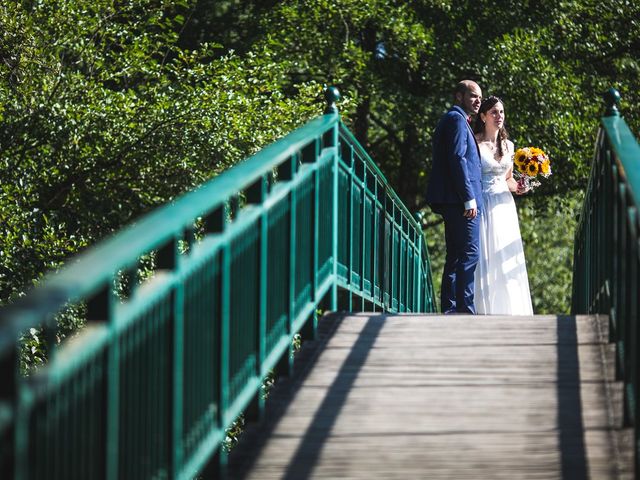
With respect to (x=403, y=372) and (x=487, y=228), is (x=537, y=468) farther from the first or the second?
(x=487, y=228)

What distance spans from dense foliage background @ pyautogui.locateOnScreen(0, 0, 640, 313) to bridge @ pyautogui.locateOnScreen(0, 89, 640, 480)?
761 cm

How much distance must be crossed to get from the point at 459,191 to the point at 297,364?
344 centimetres

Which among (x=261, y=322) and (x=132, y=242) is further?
(x=261, y=322)

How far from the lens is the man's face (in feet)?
31.4

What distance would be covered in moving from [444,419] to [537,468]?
0.71 meters

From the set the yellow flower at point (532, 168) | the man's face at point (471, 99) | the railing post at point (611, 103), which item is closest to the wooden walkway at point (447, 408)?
the railing post at point (611, 103)

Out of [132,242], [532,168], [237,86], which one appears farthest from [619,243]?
[237,86]

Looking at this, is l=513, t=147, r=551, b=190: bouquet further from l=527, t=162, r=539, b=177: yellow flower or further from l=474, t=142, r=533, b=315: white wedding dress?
l=474, t=142, r=533, b=315: white wedding dress

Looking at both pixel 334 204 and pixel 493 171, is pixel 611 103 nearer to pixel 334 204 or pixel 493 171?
pixel 334 204

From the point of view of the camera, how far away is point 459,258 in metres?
9.94

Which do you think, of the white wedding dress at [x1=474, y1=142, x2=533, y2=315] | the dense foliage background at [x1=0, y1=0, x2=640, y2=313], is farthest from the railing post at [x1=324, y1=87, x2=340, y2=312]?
the dense foliage background at [x1=0, y1=0, x2=640, y2=313]

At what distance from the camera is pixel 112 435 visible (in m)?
3.68

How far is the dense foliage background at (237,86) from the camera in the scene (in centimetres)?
1529

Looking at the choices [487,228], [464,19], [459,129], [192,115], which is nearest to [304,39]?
[464,19]
